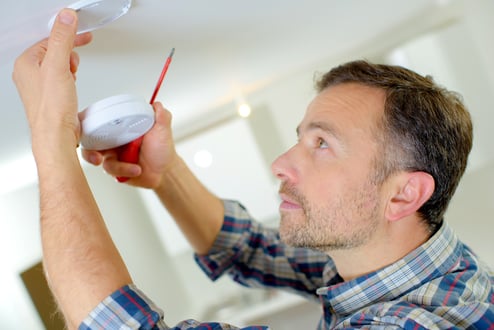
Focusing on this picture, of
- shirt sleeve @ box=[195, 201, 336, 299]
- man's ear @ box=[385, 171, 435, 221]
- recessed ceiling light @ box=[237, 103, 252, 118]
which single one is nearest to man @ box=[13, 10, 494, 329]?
man's ear @ box=[385, 171, 435, 221]

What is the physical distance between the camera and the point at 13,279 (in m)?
0.98

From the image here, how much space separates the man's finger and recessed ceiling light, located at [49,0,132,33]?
0.5 inches

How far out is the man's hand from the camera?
647 millimetres

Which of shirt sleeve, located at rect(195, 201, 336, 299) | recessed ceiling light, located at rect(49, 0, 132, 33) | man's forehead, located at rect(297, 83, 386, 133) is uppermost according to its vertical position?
recessed ceiling light, located at rect(49, 0, 132, 33)

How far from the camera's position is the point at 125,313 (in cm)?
69

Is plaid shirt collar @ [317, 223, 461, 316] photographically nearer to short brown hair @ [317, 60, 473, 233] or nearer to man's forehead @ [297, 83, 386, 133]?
short brown hair @ [317, 60, 473, 233]

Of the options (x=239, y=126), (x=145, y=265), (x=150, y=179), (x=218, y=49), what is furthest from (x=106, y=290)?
(x=239, y=126)

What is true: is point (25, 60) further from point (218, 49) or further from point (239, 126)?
point (239, 126)

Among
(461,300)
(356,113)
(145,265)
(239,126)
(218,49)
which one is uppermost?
(218,49)

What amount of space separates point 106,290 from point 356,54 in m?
0.96

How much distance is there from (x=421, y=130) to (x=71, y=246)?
0.62 meters

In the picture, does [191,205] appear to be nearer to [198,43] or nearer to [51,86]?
[198,43]

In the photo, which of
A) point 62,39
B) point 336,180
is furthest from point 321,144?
point 62,39

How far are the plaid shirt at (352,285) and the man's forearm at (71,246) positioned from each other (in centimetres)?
3
